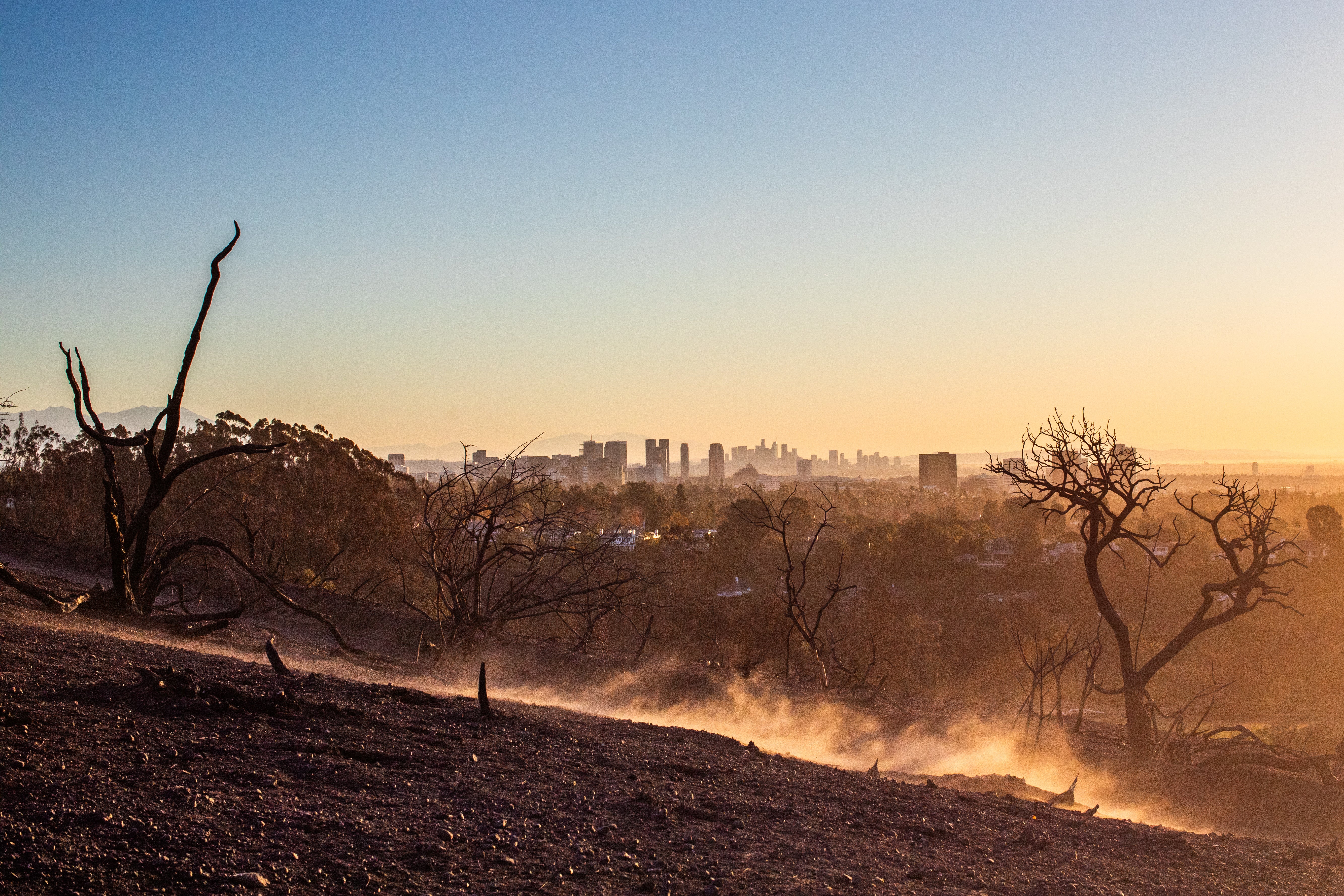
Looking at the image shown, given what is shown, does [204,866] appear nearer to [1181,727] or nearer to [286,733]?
[286,733]

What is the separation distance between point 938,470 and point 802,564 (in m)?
166

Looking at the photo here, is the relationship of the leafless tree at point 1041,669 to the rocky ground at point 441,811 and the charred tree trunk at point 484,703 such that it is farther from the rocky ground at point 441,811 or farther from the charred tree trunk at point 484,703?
the charred tree trunk at point 484,703

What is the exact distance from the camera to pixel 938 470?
17950 cm

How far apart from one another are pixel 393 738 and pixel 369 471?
2598 centimetres

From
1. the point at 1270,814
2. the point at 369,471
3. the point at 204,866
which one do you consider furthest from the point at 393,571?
the point at 204,866

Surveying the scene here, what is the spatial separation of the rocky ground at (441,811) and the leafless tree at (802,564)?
7229mm

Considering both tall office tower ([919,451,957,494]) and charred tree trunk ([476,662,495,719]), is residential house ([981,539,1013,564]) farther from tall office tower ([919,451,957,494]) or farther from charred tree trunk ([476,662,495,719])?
tall office tower ([919,451,957,494])

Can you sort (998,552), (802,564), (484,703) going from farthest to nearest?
1. (998,552)
2. (802,564)
3. (484,703)

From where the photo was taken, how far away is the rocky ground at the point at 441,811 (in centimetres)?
383

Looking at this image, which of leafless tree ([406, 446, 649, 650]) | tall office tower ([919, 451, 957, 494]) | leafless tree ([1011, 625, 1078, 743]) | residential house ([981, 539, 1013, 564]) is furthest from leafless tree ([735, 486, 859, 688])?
tall office tower ([919, 451, 957, 494])

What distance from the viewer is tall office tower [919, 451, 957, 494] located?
6757 inches

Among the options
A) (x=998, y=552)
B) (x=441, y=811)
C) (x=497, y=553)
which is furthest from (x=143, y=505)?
(x=998, y=552)

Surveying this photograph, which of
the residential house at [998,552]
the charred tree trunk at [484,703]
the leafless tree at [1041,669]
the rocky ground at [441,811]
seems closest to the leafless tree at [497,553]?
the charred tree trunk at [484,703]

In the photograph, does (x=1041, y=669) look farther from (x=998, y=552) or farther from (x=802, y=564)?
(x=998, y=552)
